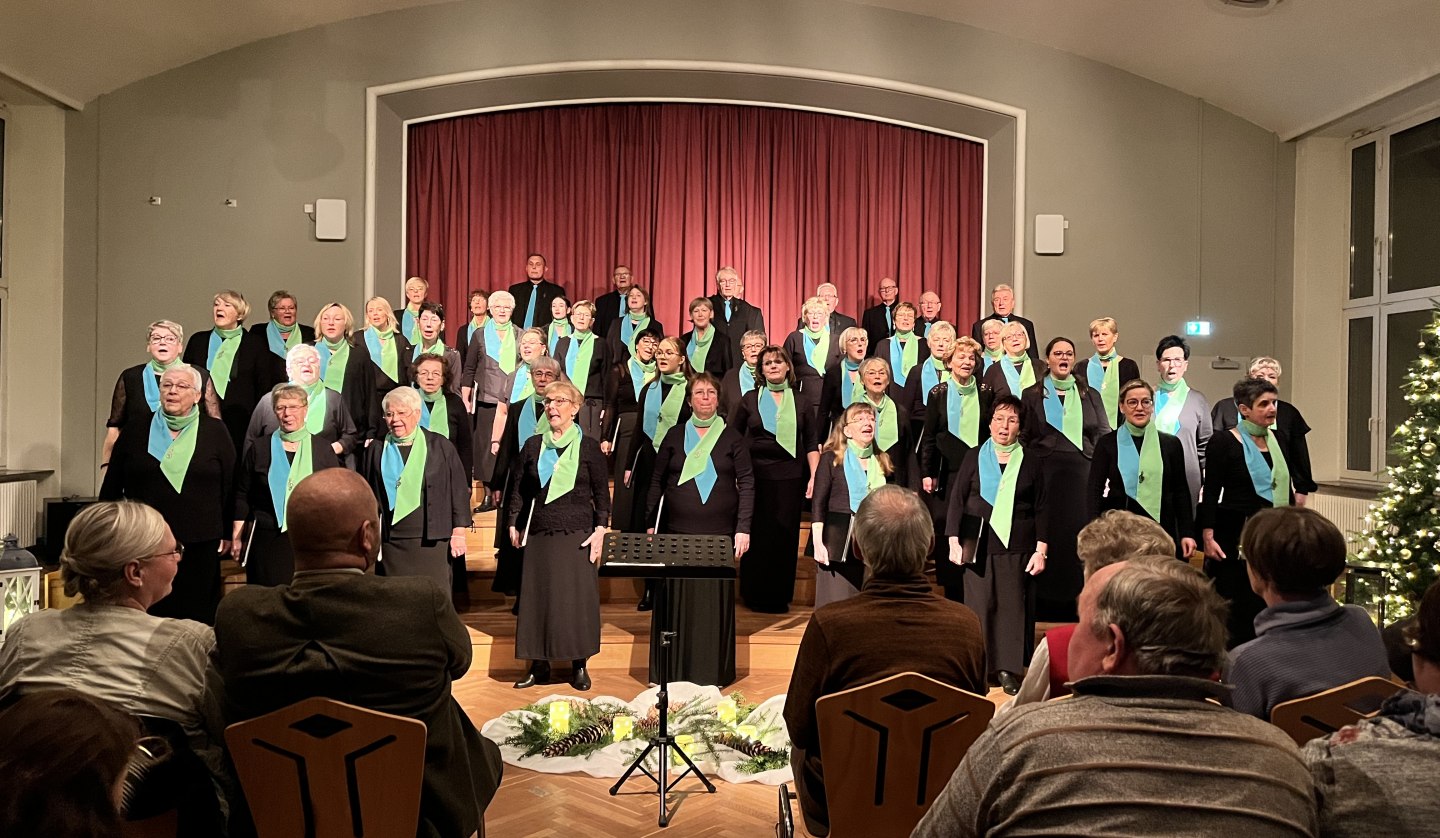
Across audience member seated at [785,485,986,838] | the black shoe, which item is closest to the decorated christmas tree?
audience member seated at [785,485,986,838]

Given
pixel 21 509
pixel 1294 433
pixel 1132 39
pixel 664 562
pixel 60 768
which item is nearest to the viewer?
pixel 60 768

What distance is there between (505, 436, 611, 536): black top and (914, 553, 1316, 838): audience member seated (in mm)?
3986

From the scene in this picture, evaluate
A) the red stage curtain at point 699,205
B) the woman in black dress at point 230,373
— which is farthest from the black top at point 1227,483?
the woman in black dress at point 230,373

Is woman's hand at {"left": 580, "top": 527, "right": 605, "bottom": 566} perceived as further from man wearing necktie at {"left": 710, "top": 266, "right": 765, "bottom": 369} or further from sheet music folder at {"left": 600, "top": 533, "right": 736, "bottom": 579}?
man wearing necktie at {"left": 710, "top": 266, "right": 765, "bottom": 369}

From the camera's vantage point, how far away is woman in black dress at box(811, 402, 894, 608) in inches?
209

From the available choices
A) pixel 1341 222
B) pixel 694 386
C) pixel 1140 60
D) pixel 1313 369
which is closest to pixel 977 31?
pixel 1140 60

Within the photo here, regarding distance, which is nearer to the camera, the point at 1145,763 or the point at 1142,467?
the point at 1145,763

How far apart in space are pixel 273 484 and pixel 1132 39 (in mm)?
7242

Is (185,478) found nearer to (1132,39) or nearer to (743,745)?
(743,745)

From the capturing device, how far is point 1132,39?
8617 millimetres

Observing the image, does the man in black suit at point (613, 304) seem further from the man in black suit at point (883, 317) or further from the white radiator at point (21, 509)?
the white radiator at point (21, 509)

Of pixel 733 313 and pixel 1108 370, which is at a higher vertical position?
pixel 733 313

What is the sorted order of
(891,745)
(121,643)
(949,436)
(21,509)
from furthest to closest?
(21,509)
(949,436)
(891,745)
(121,643)

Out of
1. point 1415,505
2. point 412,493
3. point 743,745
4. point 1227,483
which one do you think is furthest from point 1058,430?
point 412,493
